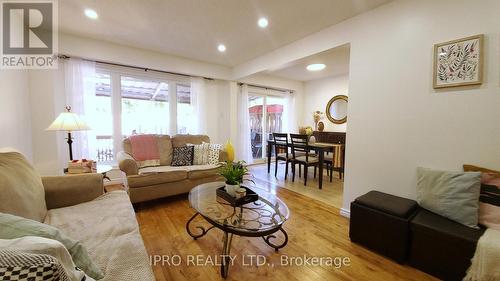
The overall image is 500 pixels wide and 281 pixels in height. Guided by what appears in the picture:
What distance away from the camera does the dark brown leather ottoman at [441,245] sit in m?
1.41

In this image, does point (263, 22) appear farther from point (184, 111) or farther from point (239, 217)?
point (184, 111)

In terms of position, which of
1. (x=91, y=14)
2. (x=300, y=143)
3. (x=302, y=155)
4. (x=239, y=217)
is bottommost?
(x=239, y=217)

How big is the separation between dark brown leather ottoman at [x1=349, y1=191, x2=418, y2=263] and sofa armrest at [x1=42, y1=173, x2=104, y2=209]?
2.31 meters

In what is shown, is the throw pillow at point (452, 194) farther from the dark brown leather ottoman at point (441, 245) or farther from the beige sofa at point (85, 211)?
the beige sofa at point (85, 211)

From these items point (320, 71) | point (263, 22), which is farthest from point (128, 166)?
point (320, 71)

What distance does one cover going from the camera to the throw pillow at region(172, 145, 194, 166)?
3.28 metres

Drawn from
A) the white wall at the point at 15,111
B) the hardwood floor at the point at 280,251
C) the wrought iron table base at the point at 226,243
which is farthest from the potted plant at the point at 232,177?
the white wall at the point at 15,111

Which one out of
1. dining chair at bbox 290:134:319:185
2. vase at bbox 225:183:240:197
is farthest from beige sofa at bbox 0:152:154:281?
dining chair at bbox 290:134:319:185

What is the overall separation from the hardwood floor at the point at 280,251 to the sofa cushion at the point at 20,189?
2.86 ft

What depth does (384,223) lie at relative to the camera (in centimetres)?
177

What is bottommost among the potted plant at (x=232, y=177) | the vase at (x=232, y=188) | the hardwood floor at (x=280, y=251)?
the hardwood floor at (x=280, y=251)

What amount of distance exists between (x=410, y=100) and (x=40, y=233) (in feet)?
8.91

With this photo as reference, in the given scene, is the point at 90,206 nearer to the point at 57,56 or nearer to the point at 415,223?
the point at 415,223

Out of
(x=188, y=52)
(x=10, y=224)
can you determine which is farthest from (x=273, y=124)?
(x=10, y=224)
